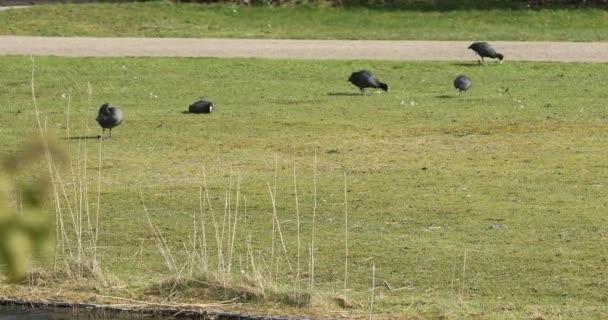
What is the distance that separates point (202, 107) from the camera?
16.0 m

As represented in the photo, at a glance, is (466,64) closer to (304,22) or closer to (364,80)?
(364,80)

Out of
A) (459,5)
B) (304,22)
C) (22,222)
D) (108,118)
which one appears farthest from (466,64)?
(22,222)

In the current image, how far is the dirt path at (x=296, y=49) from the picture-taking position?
2177cm

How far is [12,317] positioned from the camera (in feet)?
22.2

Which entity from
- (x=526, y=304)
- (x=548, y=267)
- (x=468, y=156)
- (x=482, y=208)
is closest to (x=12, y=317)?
(x=526, y=304)

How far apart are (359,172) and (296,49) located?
10.7 meters

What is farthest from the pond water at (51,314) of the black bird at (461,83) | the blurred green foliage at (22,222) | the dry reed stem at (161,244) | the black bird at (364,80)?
the black bird at (461,83)

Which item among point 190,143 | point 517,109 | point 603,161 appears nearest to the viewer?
point 603,161

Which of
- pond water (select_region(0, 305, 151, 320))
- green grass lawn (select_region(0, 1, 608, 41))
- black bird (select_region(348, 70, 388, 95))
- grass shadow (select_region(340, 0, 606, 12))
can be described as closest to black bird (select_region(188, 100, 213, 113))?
black bird (select_region(348, 70, 388, 95))

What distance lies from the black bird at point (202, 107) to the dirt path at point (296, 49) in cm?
565

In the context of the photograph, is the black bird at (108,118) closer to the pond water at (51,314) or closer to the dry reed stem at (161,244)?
the dry reed stem at (161,244)

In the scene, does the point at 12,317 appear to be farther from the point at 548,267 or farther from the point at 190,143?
the point at 190,143

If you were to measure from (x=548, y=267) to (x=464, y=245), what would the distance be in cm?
87

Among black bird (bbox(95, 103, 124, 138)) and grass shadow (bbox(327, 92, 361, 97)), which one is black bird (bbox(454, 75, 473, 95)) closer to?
grass shadow (bbox(327, 92, 361, 97))
